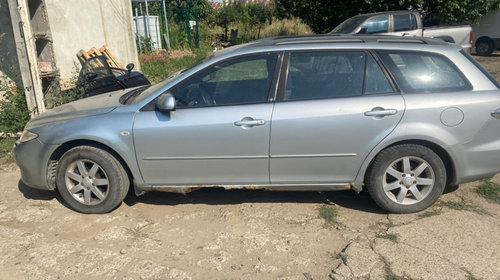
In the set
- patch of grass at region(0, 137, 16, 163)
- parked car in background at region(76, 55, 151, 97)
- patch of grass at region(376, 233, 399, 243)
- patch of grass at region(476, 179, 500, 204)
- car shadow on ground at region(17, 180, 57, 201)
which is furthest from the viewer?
parked car in background at region(76, 55, 151, 97)

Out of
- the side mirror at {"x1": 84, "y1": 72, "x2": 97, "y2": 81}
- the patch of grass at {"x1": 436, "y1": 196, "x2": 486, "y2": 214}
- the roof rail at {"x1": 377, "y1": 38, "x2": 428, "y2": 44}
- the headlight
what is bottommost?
the patch of grass at {"x1": 436, "y1": 196, "x2": 486, "y2": 214}

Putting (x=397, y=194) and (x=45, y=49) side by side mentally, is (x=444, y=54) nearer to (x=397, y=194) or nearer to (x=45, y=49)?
(x=397, y=194)

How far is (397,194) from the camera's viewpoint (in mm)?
4055

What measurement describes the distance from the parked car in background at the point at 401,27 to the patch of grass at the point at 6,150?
27.0 feet

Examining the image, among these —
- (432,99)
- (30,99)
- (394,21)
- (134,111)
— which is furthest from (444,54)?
(394,21)

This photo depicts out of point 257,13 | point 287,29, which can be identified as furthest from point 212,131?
point 257,13

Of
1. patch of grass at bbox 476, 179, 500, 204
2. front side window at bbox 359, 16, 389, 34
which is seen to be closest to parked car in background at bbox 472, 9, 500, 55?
front side window at bbox 359, 16, 389, 34

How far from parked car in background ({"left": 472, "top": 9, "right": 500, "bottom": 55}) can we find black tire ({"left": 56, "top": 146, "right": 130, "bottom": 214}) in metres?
17.0

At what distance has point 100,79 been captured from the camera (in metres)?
7.11

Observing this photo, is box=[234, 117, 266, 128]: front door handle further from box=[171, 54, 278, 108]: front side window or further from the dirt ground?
the dirt ground

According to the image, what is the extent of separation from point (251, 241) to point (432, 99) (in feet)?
6.74

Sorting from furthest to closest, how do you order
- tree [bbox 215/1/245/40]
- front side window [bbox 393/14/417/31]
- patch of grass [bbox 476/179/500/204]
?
tree [bbox 215/1/245/40], front side window [bbox 393/14/417/31], patch of grass [bbox 476/179/500/204]

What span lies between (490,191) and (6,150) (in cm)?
643

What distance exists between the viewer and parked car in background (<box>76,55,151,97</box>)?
23.1 feet
